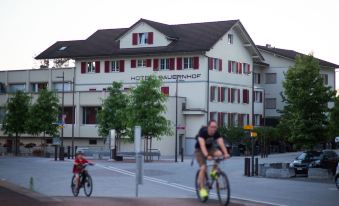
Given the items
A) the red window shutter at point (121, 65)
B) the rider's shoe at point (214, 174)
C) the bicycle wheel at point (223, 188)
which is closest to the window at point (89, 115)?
the red window shutter at point (121, 65)

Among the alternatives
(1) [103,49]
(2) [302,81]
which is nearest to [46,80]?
(1) [103,49]

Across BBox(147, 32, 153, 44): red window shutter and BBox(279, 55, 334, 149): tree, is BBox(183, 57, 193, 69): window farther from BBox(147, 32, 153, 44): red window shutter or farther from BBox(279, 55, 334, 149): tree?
BBox(279, 55, 334, 149): tree

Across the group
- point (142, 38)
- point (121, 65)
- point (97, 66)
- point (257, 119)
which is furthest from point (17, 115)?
point (257, 119)

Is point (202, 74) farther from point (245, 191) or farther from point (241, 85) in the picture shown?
point (245, 191)

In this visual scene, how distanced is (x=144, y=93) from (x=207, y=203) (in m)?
44.5

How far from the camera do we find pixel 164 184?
3634 centimetres

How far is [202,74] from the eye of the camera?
255 feet

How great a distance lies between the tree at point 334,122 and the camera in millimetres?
55219

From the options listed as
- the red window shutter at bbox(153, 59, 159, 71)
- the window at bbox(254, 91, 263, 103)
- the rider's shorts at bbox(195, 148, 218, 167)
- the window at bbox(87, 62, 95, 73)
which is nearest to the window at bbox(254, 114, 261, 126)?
the window at bbox(254, 91, 263, 103)

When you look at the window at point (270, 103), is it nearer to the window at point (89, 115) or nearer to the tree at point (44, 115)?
the window at point (89, 115)

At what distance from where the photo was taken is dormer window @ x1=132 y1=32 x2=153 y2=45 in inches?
3169

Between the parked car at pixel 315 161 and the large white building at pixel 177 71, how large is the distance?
96.5 feet

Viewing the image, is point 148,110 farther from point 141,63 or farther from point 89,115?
point 141,63

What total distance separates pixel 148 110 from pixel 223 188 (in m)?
45.0
